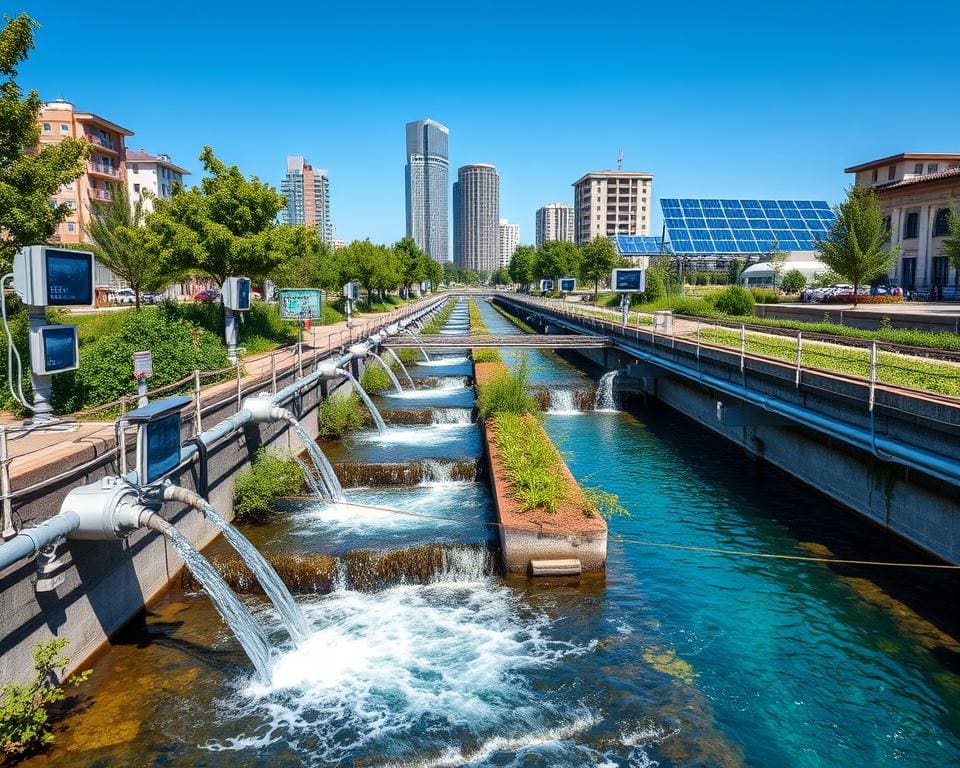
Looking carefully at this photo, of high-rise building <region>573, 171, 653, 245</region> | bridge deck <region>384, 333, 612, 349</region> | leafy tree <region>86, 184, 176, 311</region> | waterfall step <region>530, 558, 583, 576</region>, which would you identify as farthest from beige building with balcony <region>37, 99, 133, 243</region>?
high-rise building <region>573, 171, 653, 245</region>

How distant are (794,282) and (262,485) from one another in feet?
193

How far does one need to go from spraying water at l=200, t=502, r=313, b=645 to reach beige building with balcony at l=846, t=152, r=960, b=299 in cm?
4605

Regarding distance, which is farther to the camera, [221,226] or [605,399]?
[605,399]

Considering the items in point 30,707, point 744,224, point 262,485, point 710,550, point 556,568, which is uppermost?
point 744,224

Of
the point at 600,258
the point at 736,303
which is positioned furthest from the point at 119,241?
the point at 600,258

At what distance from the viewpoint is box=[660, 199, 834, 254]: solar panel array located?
84750 millimetres

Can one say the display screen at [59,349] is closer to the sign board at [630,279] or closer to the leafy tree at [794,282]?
the sign board at [630,279]

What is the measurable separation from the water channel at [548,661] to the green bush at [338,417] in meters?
6.99

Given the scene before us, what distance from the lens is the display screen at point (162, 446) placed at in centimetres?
945

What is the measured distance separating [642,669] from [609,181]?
188m

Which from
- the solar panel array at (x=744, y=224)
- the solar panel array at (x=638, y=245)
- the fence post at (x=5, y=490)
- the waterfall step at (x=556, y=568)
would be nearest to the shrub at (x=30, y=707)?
the fence post at (x=5, y=490)

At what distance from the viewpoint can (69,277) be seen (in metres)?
12.6

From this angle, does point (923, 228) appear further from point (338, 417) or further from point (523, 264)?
point (523, 264)

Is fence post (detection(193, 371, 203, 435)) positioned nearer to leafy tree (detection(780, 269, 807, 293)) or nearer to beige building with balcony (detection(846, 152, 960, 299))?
beige building with balcony (detection(846, 152, 960, 299))
